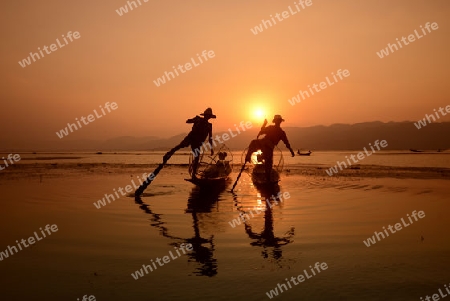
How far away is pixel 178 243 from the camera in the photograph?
9406 millimetres

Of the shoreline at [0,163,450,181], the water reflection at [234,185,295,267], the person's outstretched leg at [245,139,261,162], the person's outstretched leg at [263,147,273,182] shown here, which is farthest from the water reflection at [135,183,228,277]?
the shoreline at [0,163,450,181]

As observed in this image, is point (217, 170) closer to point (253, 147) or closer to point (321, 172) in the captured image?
point (253, 147)

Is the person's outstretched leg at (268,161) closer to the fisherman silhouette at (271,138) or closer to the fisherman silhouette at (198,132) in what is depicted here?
the fisherman silhouette at (271,138)

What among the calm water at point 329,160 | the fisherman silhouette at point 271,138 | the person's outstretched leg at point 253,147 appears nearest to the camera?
the fisherman silhouette at point 271,138

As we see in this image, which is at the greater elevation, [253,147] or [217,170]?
[253,147]

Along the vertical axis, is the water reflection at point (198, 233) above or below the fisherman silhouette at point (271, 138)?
below

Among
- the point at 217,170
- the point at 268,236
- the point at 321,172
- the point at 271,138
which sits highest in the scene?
the point at 271,138

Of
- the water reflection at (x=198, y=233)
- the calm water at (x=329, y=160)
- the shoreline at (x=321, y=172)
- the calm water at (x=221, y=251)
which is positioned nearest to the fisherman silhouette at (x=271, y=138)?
the water reflection at (x=198, y=233)

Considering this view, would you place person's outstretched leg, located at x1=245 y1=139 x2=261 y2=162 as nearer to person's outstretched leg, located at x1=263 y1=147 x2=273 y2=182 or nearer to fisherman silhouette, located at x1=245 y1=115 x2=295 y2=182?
fisherman silhouette, located at x1=245 y1=115 x2=295 y2=182

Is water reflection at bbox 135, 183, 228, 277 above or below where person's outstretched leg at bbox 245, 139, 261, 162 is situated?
below

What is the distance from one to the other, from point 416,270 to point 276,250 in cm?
299

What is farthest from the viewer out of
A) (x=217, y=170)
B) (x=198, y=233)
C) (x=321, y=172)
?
(x=321, y=172)

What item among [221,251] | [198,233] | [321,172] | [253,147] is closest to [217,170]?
[253,147]

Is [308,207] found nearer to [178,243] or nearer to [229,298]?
[178,243]
